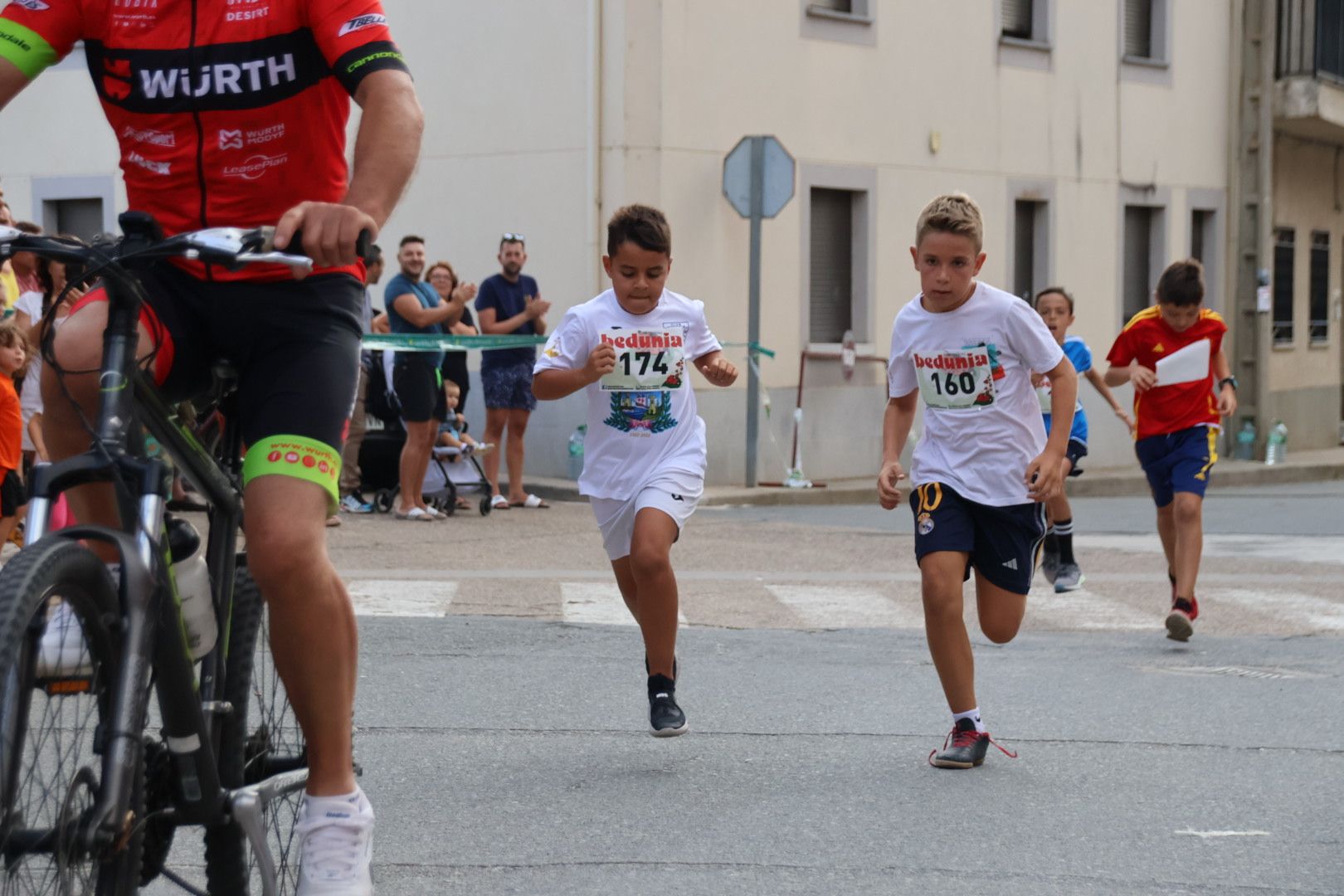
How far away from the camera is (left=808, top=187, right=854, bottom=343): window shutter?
2041 cm

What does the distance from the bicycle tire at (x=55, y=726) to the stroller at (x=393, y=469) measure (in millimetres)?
11712

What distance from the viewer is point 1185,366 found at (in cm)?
983

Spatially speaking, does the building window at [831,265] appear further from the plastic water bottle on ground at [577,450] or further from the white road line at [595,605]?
the white road line at [595,605]

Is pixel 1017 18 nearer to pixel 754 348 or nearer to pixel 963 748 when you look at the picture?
pixel 754 348

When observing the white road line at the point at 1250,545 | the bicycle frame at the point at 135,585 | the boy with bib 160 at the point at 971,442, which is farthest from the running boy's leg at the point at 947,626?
the white road line at the point at 1250,545

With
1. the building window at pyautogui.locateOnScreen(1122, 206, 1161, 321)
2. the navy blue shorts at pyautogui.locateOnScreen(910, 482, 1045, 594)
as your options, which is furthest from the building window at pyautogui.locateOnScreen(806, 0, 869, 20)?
the navy blue shorts at pyautogui.locateOnScreen(910, 482, 1045, 594)

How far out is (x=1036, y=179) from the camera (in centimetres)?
2255

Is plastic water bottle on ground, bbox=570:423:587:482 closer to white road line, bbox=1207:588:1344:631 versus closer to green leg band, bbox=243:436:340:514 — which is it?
white road line, bbox=1207:588:1344:631

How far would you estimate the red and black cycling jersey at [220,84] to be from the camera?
343 centimetres

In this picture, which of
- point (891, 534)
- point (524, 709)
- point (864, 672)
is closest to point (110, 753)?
point (524, 709)

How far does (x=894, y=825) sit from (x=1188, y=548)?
4534 millimetres

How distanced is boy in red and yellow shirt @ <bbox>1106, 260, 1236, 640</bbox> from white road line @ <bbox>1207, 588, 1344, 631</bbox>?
0.72m

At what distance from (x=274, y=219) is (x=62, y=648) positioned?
1.02 m

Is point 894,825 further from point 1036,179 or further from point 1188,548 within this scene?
point 1036,179
